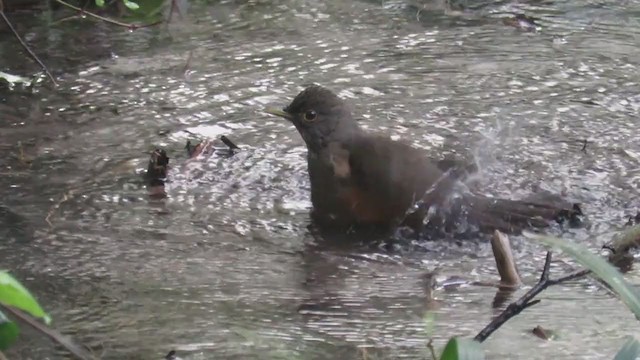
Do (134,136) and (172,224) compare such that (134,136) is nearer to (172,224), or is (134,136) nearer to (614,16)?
(172,224)

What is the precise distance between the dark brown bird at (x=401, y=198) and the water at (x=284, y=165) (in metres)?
0.12

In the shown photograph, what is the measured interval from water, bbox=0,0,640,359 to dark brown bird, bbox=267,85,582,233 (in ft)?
0.38

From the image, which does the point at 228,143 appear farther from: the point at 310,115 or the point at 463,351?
the point at 463,351

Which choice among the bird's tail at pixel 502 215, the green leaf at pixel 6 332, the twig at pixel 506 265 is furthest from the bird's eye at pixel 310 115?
the green leaf at pixel 6 332

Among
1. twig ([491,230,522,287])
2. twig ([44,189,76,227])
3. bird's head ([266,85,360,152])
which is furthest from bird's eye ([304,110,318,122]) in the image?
twig ([491,230,522,287])

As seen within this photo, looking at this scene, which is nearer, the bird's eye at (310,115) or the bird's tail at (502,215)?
the bird's tail at (502,215)

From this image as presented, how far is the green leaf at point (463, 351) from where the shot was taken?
6.76 ft

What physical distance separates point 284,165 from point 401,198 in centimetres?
69

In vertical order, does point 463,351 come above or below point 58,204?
above

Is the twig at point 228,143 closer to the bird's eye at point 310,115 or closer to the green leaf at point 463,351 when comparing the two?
the bird's eye at point 310,115

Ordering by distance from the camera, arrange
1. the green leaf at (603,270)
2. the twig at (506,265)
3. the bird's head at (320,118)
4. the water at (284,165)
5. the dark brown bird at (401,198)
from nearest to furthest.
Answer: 1. the green leaf at (603,270)
2. the water at (284,165)
3. the twig at (506,265)
4. the dark brown bird at (401,198)
5. the bird's head at (320,118)

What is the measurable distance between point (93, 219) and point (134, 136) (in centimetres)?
91

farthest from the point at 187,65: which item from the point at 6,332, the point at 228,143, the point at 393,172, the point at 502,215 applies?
the point at 6,332

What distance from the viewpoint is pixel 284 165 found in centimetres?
460
